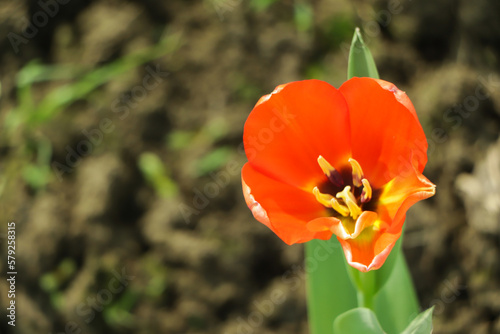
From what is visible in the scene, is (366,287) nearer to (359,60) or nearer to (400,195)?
(400,195)

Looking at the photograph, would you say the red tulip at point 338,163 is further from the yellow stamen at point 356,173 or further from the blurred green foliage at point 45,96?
the blurred green foliage at point 45,96

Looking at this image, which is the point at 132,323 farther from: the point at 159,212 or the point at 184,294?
the point at 159,212

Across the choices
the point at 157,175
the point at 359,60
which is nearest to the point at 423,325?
the point at 359,60

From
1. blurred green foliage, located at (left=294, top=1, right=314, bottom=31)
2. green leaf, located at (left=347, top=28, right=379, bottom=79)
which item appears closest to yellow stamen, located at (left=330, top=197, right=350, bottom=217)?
green leaf, located at (left=347, top=28, right=379, bottom=79)

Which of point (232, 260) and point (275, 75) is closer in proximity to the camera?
point (232, 260)

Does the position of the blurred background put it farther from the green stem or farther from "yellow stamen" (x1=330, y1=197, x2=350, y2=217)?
"yellow stamen" (x1=330, y1=197, x2=350, y2=217)

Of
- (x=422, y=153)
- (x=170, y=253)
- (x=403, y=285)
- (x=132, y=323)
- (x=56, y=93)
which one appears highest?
(x=422, y=153)

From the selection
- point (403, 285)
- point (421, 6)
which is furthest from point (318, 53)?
point (403, 285)

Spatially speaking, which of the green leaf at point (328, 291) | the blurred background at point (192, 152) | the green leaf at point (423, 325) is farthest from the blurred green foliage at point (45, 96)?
the green leaf at point (423, 325)
